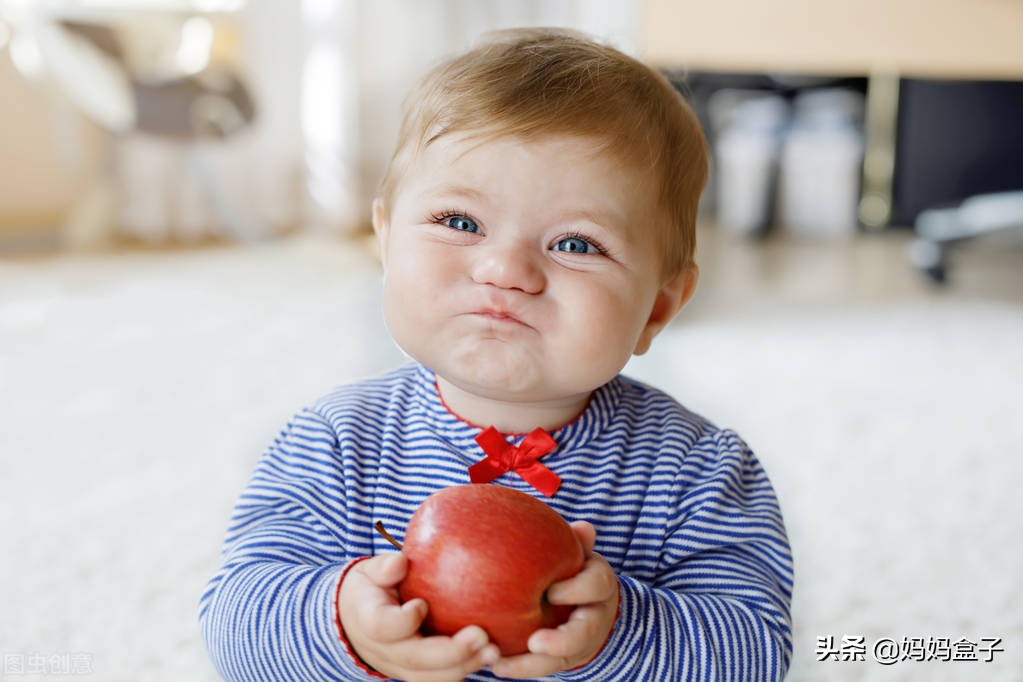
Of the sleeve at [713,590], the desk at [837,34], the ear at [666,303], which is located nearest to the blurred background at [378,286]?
the desk at [837,34]

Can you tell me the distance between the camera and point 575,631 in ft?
1.86

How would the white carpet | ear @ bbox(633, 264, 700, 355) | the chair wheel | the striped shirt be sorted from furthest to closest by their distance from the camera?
the chair wheel
the white carpet
ear @ bbox(633, 264, 700, 355)
the striped shirt

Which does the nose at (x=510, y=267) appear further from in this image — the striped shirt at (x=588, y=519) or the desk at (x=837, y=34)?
the desk at (x=837, y=34)

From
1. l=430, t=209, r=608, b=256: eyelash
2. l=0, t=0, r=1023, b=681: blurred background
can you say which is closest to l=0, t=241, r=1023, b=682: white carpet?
l=0, t=0, r=1023, b=681: blurred background

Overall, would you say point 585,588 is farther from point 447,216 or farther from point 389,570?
point 447,216

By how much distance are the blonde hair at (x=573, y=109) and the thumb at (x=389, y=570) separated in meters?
0.27

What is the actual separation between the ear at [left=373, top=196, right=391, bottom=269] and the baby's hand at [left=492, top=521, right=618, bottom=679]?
0.88 feet

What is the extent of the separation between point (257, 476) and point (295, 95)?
9.39 feet

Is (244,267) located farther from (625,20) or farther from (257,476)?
(257,476)

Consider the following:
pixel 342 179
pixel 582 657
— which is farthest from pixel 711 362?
pixel 342 179

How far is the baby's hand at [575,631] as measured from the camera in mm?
558

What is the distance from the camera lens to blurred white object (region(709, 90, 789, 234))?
3160 millimetres

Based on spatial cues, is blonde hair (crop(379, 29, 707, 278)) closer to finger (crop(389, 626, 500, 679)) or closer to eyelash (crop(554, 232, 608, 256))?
eyelash (crop(554, 232, 608, 256))

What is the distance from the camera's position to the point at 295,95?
3.44m
